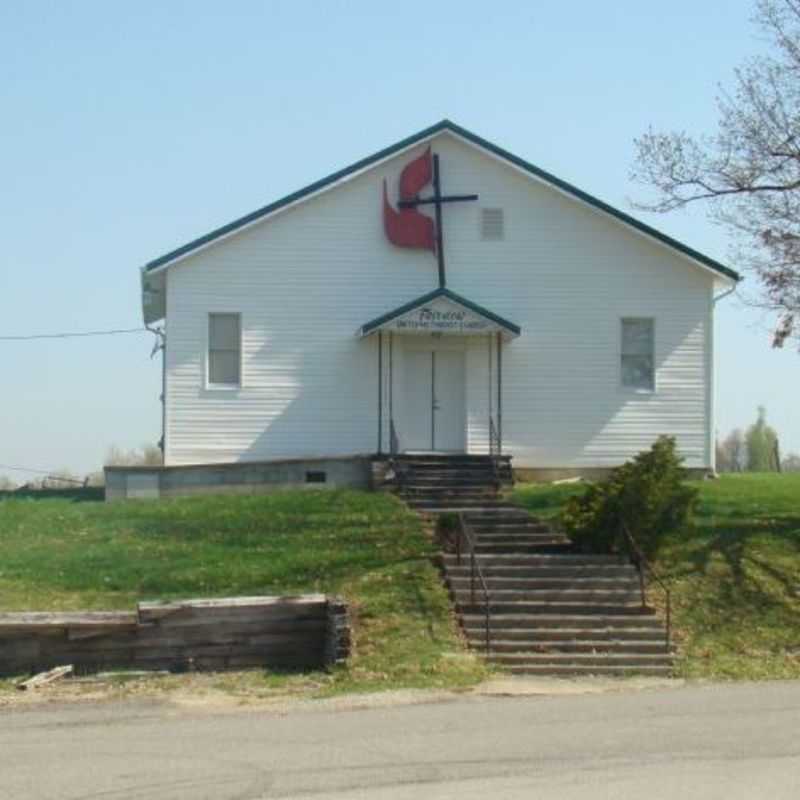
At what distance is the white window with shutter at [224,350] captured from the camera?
3122cm

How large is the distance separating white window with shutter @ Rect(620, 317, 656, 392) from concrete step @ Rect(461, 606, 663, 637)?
487 inches

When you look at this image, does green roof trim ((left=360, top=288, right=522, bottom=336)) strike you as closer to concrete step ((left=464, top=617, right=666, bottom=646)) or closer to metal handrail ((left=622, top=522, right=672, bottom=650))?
metal handrail ((left=622, top=522, right=672, bottom=650))

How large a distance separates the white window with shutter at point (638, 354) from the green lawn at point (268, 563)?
6760 mm

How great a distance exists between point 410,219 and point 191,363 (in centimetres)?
518

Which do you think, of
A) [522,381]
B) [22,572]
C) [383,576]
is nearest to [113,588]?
[22,572]

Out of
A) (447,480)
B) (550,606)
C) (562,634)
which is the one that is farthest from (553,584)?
(447,480)

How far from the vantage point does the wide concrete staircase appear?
1900 cm

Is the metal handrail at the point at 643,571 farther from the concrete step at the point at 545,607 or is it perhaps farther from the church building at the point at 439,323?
the church building at the point at 439,323

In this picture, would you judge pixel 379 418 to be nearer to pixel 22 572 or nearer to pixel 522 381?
pixel 522 381

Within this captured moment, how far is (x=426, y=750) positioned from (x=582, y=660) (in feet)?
20.0

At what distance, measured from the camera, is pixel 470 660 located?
1859cm

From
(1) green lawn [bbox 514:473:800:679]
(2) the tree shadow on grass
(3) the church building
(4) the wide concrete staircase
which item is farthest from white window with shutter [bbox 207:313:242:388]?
(2) the tree shadow on grass

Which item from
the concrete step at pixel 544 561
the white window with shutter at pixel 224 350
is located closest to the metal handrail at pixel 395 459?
the white window with shutter at pixel 224 350

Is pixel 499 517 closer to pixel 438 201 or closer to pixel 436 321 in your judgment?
pixel 436 321
